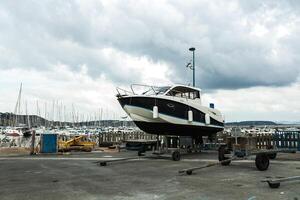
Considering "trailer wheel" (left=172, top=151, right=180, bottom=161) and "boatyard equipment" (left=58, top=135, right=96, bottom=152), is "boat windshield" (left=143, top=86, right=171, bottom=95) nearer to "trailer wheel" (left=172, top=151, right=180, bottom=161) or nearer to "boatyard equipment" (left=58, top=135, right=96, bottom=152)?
"trailer wheel" (left=172, top=151, right=180, bottom=161)

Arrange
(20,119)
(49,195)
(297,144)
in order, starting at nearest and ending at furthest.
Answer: (49,195), (297,144), (20,119)

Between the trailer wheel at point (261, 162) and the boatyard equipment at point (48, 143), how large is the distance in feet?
48.7

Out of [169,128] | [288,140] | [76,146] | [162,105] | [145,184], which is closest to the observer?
[145,184]

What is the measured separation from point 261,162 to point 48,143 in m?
15.1

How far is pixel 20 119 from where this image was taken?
259 feet

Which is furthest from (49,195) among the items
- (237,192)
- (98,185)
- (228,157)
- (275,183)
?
(228,157)

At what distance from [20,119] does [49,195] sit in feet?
248

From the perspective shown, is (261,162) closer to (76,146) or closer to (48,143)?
(48,143)

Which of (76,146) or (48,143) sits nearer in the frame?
(48,143)

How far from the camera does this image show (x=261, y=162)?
12188 mm

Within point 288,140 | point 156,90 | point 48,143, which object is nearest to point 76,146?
point 48,143

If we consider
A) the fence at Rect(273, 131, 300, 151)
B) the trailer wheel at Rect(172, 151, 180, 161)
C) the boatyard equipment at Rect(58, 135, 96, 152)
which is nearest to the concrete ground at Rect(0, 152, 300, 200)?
the trailer wheel at Rect(172, 151, 180, 161)

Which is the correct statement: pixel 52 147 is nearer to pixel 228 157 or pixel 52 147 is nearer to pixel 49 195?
pixel 228 157

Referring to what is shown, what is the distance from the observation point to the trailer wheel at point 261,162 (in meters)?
12.2
